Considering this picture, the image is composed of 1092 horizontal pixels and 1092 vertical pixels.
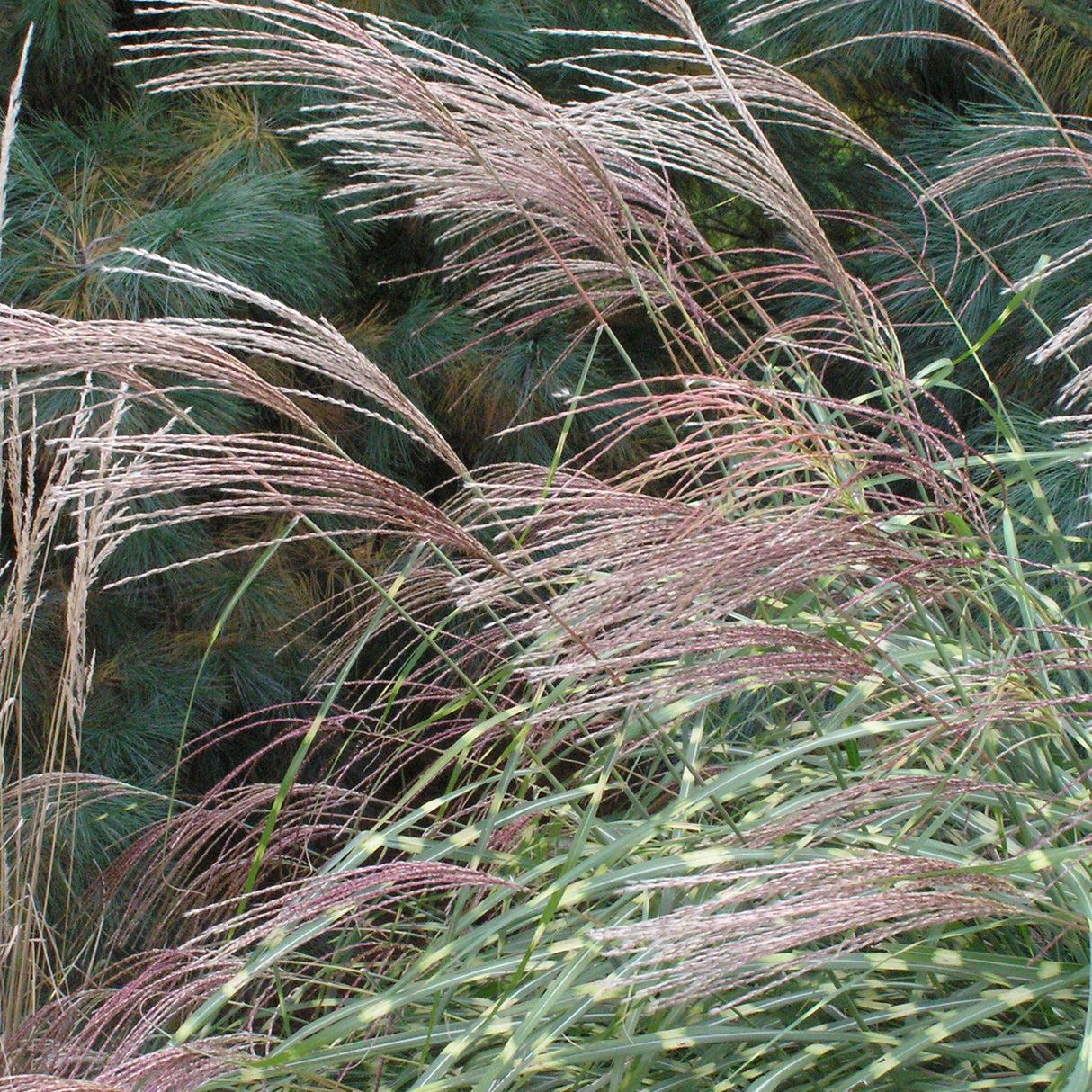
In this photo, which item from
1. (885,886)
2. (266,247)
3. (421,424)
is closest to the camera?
(885,886)

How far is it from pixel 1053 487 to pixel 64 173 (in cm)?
215

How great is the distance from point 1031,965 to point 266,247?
78.3 inches

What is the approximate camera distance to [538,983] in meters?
1.05

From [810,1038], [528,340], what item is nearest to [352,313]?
[528,340]

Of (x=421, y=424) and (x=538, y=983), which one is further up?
(x=421, y=424)

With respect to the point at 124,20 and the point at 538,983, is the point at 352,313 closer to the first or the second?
the point at 124,20

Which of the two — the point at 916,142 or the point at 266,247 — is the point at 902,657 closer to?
the point at 266,247

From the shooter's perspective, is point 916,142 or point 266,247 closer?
point 266,247

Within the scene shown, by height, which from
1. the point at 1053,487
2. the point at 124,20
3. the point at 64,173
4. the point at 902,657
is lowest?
the point at 1053,487

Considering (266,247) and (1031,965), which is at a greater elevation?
(266,247)

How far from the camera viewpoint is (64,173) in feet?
8.42

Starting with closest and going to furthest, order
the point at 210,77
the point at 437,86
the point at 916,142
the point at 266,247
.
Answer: the point at 437,86, the point at 210,77, the point at 266,247, the point at 916,142

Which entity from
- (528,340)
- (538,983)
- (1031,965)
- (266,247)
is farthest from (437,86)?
(528,340)

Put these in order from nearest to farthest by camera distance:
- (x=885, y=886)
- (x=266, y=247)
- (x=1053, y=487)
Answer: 1. (x=885, y=886)
2. (x=1053, y=487)
3. (x=266, y=247)
